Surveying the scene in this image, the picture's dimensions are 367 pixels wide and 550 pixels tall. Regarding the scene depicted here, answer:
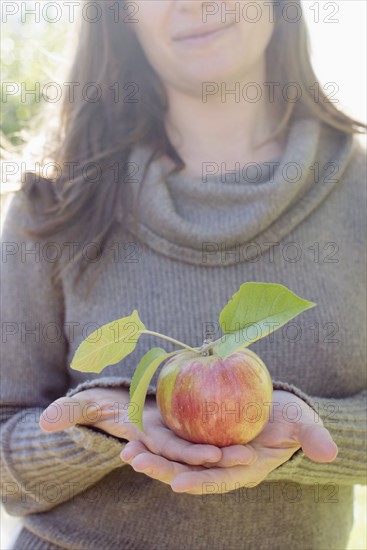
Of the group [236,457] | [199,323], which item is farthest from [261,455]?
[199,323]

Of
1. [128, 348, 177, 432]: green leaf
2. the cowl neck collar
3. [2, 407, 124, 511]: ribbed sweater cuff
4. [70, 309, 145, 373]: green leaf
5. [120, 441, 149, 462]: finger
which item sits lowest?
[2, 407, 124, 511]: ribbed sweater cuff

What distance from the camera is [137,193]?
4.24ft

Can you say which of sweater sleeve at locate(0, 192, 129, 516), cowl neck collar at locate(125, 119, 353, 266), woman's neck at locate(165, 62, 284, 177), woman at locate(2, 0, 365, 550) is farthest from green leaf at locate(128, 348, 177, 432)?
woman's neck at locate(165, 62, 284, 177)

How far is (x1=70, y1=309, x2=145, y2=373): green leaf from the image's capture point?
81 cm

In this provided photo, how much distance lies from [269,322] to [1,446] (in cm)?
59

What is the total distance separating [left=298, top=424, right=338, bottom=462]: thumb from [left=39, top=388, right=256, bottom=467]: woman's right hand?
68mm

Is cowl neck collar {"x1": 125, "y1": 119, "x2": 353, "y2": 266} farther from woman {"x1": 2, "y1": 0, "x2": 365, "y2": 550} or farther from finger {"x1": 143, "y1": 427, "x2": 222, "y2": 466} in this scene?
finger {"x1": 143, "y1": 427, "x2": 222, "y2": 466}

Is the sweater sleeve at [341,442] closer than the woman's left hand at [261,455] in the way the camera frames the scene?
No

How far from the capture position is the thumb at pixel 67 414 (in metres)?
0.84

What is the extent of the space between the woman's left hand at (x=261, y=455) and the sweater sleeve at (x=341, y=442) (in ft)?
0.26

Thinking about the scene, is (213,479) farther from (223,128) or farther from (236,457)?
(223,128)

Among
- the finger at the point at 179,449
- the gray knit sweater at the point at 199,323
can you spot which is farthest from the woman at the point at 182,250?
the finger at the point at 179,449

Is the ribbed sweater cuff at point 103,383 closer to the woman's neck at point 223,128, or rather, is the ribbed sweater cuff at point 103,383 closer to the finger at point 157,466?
the finger at point 157,466

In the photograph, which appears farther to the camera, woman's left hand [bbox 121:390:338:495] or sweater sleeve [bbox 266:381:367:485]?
sweater sleeve [bbox 266:381:367:485]
